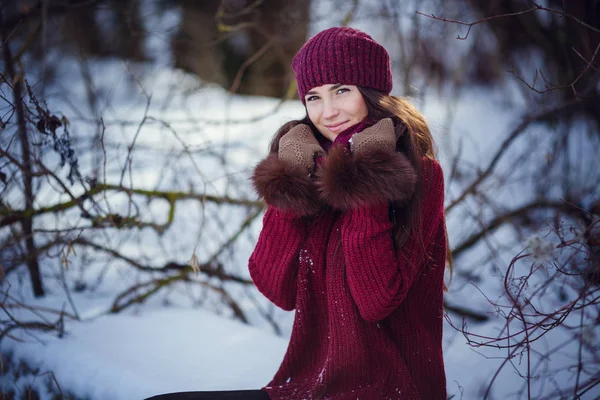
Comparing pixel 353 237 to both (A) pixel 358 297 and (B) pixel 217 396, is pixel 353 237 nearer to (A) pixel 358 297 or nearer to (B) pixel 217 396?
(A) pixel 358 297

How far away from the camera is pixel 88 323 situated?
3.12 m

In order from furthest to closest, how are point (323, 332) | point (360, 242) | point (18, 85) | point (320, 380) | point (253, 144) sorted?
point (253, 144) → point (18, 85) → point (323, 332) → point (320, 380) → point (360, 242)

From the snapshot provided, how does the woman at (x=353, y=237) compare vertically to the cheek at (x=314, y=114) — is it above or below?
below

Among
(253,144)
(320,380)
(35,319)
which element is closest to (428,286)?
(320,380)

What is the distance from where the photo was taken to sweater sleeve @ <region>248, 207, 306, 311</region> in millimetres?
1938

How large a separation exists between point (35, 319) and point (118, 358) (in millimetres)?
778

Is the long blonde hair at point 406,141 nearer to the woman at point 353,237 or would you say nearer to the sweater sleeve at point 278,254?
the woman at point 353,237

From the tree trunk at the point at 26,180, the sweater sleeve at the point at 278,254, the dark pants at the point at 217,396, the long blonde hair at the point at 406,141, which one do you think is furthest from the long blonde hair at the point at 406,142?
the tree trunk at the point at 26,180

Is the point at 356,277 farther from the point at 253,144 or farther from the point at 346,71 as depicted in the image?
the point at 253,144

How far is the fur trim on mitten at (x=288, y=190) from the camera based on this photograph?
183 cm

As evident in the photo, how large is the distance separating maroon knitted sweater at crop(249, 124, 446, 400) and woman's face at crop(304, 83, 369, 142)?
0.23 meters

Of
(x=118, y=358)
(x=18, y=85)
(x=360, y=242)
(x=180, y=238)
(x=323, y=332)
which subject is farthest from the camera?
(x=180, y=238)

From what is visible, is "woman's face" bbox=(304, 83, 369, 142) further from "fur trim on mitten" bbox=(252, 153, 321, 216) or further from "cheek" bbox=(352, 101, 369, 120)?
"fur trim on mitten" bbox=(252, 153, 321, 216)

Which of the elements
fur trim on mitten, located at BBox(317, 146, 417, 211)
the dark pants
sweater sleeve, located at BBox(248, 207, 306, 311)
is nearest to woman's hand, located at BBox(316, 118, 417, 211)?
fur trim on mitten, located at BBox(317, 146, 417, 211)
